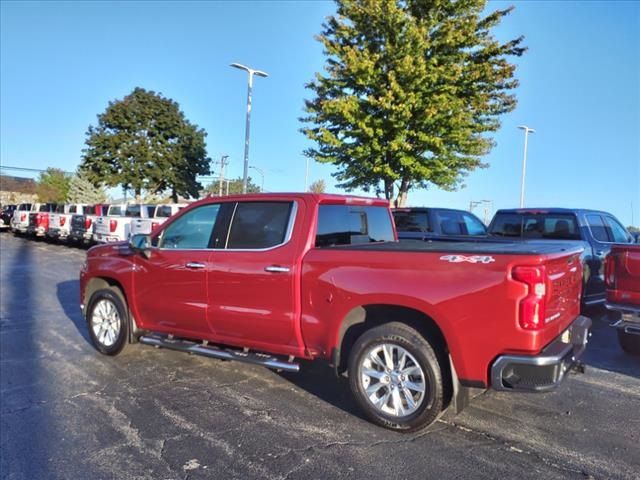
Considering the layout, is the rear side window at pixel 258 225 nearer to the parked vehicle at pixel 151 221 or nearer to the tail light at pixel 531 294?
the tail light at pixel 531 294

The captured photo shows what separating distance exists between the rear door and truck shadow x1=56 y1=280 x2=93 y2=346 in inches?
105

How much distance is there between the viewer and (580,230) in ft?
25.4

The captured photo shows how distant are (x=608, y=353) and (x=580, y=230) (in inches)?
89.1

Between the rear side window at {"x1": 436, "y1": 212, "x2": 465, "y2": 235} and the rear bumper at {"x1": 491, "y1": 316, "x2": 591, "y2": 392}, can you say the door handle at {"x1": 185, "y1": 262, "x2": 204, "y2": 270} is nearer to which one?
the rear bumper at {"x1": 491, "y1": 316, "x2": 591, "y2": 392}

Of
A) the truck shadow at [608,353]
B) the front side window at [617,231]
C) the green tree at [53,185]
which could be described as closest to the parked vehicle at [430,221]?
the front side window at [617,231]

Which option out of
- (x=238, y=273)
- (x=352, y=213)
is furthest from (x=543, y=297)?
(x=238, y=273)

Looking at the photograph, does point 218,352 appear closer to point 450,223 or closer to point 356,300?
point 356,300

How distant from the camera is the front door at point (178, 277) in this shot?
191 inches

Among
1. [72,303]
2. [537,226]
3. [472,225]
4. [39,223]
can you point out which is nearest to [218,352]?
[72,303]

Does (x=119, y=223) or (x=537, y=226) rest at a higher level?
(x=537, y=226)

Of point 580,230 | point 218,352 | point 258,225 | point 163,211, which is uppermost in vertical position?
point 163,211

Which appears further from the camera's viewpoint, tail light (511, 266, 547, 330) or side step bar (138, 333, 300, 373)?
side step bar (138, 333, 300, 373)

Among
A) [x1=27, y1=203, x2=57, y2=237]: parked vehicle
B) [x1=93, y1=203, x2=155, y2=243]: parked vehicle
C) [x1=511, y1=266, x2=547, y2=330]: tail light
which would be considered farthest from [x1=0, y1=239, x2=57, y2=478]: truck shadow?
[x1=27, y1=203, x2=57, y2=237]: parked vehicle

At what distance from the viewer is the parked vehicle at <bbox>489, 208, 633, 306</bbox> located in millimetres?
7176
